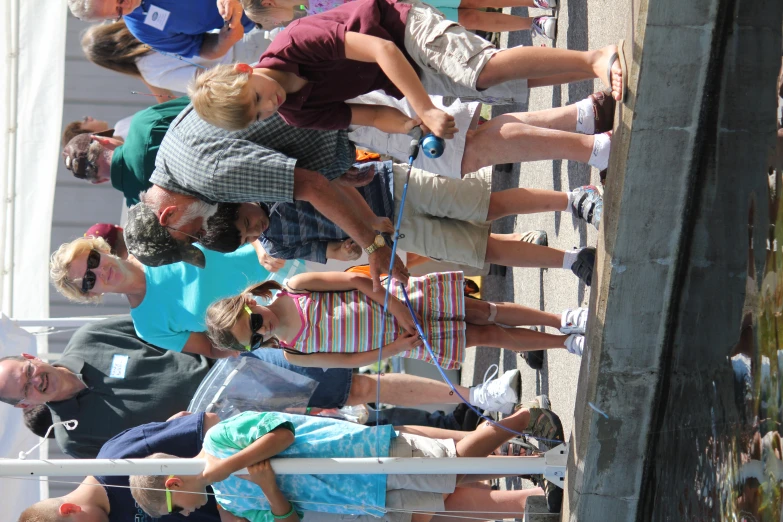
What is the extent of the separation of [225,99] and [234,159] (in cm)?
30

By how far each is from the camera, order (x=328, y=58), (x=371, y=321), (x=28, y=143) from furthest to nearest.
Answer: (x=28, y=143) → (x=371, y=321) → (x=328, y=58)

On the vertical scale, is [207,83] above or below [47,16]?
below

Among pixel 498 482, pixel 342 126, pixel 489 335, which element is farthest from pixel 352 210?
pixel 498 482

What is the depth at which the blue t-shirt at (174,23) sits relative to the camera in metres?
4.37

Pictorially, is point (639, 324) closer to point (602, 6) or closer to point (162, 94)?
point (602, 6)

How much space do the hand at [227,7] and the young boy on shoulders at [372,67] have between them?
1745mm

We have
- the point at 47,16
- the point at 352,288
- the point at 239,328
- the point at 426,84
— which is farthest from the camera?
the point at 47,16

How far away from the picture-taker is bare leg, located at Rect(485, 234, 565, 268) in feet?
12.1

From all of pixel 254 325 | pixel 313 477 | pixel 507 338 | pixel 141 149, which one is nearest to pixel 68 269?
pixel 141 149

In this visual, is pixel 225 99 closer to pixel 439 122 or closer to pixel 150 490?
pixel 439 122

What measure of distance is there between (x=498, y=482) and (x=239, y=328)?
7.31 ft

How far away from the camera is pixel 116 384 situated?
429 cm

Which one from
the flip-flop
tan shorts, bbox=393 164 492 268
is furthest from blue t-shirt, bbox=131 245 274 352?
the flip-flop

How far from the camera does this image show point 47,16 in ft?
17.4
